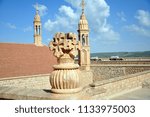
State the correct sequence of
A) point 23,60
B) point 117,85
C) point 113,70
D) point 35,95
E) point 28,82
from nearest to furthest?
point 35,95 < point 117,85 < point 28,82 < point 23,60 < point 113,70

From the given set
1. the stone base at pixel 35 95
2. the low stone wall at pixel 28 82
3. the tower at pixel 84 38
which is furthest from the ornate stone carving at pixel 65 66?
the tower at pixel 84 38

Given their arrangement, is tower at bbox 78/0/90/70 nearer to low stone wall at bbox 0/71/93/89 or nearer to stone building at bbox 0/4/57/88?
stone building at bbox 0/4/57/88

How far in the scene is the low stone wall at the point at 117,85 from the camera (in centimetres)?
857

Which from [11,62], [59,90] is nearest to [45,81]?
[11,62]

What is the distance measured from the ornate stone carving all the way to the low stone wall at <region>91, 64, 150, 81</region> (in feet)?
62.4

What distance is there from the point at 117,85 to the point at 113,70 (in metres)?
15.2

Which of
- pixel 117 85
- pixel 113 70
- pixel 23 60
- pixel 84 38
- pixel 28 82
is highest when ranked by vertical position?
pixel 84 38

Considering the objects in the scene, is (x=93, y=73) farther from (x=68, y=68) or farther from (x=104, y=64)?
(x=68, y=68)

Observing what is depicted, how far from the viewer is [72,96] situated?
4340 millimetres

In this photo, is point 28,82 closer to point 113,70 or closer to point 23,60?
point 23,60

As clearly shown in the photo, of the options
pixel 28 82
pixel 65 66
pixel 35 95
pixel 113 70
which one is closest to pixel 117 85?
pixel 35 95

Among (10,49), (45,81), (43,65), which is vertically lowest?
(45,81)

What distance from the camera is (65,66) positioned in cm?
441

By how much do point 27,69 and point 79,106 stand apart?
14184 mm
